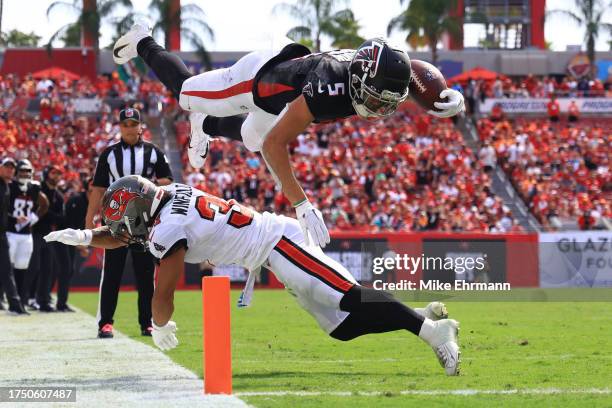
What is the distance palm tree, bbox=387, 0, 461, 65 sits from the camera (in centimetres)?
3550

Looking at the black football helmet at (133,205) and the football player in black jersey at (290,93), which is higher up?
the football player in black jersey at (290,93)

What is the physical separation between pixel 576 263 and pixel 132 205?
13346mm

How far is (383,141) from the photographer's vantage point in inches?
1093

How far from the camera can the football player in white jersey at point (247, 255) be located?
6551 millimetres

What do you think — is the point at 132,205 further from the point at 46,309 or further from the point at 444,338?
the point at 46,309

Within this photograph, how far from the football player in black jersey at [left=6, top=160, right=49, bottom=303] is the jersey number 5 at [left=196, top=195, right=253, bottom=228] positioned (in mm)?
7391

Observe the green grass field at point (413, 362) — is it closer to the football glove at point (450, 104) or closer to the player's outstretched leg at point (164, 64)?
the player's outstretched leg at point (164, 64)

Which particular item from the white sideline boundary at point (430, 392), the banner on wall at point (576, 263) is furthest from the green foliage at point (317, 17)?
the white sideline boundary at point (430, 392)

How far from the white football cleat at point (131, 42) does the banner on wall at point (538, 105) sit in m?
24.4

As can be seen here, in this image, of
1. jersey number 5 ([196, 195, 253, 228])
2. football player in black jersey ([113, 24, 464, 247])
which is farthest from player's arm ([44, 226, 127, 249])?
football player in black jersey ([113, 24, 464, 247])

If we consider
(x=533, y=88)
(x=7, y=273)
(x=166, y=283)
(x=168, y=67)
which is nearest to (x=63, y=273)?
(x=7, y=273)

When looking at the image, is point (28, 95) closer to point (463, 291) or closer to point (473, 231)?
point (473, 231)

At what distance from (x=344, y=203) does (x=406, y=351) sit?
50.9ft

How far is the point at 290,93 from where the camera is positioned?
7062 mm
